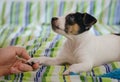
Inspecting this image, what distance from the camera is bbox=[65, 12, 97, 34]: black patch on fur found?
120cm

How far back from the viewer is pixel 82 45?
122 centimetres

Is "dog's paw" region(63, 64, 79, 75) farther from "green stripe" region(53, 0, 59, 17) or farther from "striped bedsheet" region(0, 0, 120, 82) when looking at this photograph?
"green stripe" region(53, 0, 59, 17)

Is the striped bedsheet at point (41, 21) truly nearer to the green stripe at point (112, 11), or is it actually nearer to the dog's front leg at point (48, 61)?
the green stripe at point (112, 11)

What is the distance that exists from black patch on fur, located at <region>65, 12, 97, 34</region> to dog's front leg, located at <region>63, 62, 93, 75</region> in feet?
0.51

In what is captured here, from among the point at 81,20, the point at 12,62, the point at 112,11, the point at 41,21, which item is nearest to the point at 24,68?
the point at 12,62

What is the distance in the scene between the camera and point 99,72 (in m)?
1.15

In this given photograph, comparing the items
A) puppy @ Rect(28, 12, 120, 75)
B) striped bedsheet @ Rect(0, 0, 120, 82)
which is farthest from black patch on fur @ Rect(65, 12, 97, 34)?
striped bedsheet @ Rect(0, 0, 120, 82)

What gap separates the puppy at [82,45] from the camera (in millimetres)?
1194

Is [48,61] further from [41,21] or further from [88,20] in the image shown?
[41,21]

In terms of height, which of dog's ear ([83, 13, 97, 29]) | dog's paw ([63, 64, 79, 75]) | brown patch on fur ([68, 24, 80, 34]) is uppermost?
dog's ear ([83, 13, 97, 29])

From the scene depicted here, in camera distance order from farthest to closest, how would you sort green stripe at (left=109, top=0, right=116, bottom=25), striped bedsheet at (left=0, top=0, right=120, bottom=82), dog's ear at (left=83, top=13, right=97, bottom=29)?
green stripe at (left=109, top=0, right=116, bottom=25) < striped bedsheet at (left=0, top=0, right=120, bottom=82) < dog's ear at (left=83, top=13, right=97, bottom=29)

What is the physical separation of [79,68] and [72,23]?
201 mm

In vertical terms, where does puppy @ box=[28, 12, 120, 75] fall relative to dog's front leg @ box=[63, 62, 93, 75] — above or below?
above

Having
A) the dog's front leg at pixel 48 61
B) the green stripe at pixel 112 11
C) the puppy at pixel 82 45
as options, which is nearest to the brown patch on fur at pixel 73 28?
the puppy at pixel 82 45
